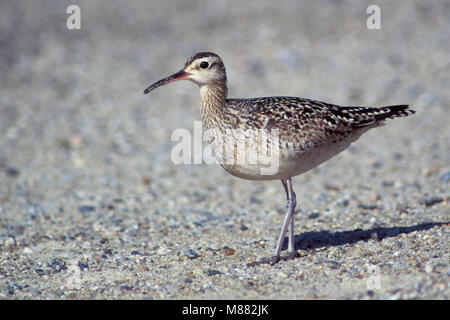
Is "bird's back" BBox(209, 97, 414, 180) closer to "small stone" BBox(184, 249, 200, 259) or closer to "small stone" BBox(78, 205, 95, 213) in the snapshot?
"small stone" BBox(184, 249, 200, 259)

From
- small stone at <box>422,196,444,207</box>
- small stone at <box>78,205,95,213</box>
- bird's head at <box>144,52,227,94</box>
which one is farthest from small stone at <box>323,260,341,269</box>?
small stone at <box>78,205,95,213</box>

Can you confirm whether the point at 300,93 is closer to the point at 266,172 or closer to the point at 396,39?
the point at 396,39

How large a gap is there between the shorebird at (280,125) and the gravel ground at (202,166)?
1208mm

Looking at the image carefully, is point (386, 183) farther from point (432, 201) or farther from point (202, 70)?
point (202, 70)

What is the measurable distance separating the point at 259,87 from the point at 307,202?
5830 millimetres

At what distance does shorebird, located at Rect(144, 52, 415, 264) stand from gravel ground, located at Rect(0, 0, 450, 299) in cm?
121

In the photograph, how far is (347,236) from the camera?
8.86 meters

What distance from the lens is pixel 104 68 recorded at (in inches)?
707

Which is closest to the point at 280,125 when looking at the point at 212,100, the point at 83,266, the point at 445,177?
the point at 212,100

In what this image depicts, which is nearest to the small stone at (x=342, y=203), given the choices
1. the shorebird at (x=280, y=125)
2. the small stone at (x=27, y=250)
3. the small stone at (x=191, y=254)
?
the shorebird at (x=280, y=125)

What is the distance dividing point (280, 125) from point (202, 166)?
580 centimetres

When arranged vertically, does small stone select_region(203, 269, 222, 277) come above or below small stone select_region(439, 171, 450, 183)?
below

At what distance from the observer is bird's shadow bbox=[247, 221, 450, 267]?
8586mm
